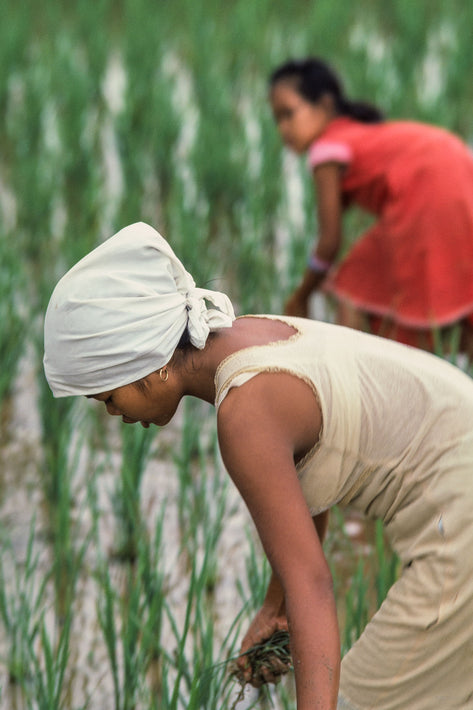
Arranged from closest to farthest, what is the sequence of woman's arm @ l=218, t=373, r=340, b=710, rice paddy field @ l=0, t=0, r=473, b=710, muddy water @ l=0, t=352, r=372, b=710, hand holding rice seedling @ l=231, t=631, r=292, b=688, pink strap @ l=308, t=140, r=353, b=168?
woman's arm @ l=218, t=373, r=340, b=710
hand holding rice seedling @ l=231, t=631, r=292, b=688
rice paddy field @ l=0, t=0, r=473, b=710
muddy water @ l=0, t=352, r=372, b=710
pink strap @ l=308, t=140, r=353, b=168

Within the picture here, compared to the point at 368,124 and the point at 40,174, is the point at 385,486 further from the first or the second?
the point at 40,174

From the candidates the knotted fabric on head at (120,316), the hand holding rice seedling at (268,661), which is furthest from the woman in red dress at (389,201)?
the knotted fabric on head at (120,316)

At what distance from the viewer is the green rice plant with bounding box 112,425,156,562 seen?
219cm

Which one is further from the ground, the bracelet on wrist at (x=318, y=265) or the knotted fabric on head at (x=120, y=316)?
the bracelet on wrist at (x=318, y=265)

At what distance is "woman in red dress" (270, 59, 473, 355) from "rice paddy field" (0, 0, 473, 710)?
1.21ft

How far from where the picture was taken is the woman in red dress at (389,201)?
2740 mm

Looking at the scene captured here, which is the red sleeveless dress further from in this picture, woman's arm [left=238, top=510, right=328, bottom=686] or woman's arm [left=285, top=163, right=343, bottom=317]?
woman's arm [left=238, top=510, right=328, bottom=686]

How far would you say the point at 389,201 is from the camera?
2.85m

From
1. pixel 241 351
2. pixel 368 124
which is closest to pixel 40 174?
pixel 368 124

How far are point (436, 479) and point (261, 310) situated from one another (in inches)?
75.8

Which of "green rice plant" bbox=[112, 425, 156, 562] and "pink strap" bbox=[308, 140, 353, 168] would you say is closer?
"green rice plant" bbox=[112, 425, 156, 562]

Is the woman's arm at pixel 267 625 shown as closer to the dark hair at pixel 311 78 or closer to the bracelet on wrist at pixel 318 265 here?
the bracelet on wrist at pixel 318 265

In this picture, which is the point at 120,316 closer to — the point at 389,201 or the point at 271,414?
the point at 271,414

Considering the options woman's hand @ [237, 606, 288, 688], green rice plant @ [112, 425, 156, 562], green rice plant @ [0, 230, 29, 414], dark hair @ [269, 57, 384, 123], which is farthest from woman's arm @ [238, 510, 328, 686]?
dark hair @ [269, 57, 384, 123]
